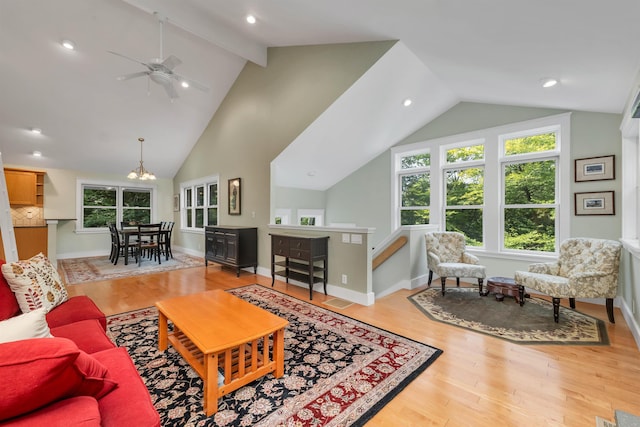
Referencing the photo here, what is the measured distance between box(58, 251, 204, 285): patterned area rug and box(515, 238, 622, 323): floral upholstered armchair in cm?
603

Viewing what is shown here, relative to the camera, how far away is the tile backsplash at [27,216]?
6.46 m

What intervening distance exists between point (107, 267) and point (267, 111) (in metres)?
4.68

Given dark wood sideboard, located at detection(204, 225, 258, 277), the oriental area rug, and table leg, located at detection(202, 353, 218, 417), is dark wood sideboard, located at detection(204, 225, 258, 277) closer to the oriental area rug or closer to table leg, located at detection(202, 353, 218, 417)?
the oriental area rug

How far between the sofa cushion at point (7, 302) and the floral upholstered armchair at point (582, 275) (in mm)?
4708

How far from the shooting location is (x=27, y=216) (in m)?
6.60

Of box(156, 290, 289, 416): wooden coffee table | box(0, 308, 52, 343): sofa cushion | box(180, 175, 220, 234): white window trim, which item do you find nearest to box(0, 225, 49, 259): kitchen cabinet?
box(180, 175, 220, 234): white window trim

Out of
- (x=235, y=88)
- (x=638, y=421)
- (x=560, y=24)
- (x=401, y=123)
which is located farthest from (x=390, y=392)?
(x=235, y=88)

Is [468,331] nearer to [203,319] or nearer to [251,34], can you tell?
[203,319]

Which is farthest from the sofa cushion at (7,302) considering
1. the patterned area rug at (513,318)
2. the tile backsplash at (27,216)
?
the tile backsplash at (27,216)

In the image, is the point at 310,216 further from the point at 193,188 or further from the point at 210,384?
the point at 210,384

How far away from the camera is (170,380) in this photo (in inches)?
79.0

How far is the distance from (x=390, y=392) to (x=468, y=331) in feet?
4.62

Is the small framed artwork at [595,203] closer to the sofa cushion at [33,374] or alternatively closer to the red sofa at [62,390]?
the red sofa at [62,390]

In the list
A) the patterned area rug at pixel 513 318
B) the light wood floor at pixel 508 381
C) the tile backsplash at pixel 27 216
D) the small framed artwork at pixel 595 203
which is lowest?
the light wood floor at pixel 508 381
